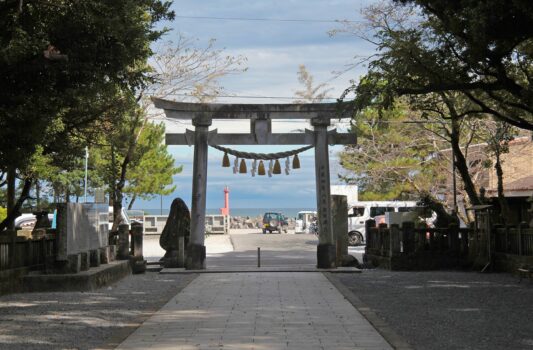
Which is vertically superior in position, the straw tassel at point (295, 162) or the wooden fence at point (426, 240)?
the straw tassel at point (295, 162)

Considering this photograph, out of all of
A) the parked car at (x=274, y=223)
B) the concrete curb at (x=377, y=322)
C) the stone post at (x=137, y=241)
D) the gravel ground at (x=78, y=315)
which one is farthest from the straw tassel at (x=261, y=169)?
the parked car at (x=274, y=223)

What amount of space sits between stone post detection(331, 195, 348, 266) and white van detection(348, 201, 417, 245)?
15481mm

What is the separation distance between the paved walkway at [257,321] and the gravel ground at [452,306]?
0.66m

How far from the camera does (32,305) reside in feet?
39.5

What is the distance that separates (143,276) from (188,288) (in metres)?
4.55

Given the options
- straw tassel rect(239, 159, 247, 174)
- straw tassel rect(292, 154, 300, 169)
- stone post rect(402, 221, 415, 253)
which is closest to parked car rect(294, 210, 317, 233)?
straw tassel rect(292, 154, 300, 169)

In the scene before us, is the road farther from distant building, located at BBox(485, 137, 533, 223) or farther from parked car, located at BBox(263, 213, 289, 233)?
parked car, located at BBox(263, 213, 289, 233)

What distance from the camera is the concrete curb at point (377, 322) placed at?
8148 mm

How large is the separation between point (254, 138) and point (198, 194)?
7.94 feet

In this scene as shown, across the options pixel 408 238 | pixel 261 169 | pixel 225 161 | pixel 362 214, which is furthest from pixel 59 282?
pixel 362 214

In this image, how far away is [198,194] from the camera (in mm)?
20156

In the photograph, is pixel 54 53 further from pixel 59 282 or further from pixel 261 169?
pixel 261 169

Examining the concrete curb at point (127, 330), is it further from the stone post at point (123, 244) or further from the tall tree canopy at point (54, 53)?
the stone post at point (123, 244)

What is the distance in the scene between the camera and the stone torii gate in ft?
65.8
